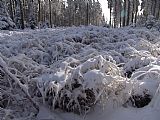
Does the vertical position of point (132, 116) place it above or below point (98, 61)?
below

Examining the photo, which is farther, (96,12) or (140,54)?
(96,12)

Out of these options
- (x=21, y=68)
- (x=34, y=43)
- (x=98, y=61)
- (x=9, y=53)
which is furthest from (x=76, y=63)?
(x=34, y=43)

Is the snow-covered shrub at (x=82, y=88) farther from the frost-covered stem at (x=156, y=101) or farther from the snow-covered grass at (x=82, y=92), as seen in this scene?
the frost-covered stem at (x=156, y=101)

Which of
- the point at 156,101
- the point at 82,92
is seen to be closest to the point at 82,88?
the point at 82,92

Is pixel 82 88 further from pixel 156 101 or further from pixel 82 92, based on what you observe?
pixel 156 101

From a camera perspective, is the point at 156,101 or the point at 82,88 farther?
the point at 82,88

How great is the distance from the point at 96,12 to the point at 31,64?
283 ft

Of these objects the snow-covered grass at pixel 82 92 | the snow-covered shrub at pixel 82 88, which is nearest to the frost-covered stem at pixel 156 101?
the snow-covered grass at pixel 82 92

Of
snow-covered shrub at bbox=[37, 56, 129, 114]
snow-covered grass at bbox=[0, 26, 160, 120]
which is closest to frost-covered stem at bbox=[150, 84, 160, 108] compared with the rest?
snow-covered grass at bbox=[0, 26, 160, 120]

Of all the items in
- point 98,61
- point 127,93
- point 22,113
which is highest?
point 98,61

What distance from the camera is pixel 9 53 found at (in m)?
8.23

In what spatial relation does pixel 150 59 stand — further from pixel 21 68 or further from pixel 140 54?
pixel 21 68

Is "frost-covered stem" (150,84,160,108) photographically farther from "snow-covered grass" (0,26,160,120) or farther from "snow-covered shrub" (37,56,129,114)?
"snow-covered shrub" (37,56,129,114)

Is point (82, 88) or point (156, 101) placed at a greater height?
point (82, 88)
